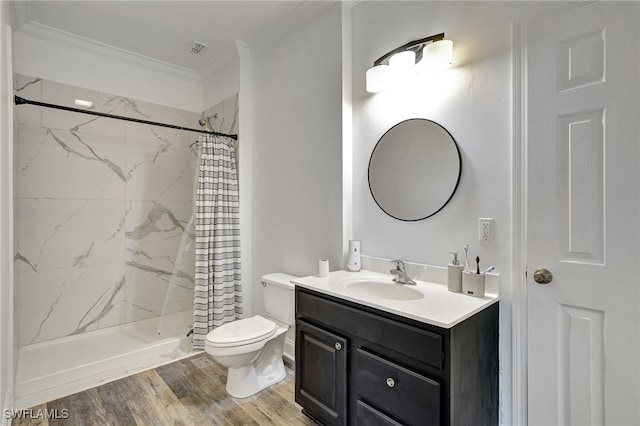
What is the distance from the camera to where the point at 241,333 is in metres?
2.04

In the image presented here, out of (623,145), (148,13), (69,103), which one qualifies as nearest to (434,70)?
(623,145)

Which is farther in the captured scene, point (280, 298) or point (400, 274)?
point (280, 298)

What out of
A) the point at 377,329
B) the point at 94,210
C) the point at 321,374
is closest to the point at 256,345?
the point at 321,374

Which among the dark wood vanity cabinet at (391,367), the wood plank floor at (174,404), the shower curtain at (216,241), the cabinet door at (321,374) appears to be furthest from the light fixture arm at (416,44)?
the wood plank floor at (174,404)

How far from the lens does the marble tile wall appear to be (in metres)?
2.69

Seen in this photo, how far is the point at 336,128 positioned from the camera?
2.22 metres

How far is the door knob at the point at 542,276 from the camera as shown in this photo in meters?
1.38

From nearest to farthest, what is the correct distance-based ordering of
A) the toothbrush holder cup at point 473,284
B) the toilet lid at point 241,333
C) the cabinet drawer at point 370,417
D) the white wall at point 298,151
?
the cabinet drawer at point 370,417 → the toothbrush holder cup at point 473,284 → the toilet lid at point 241,333 → the white wall at point 298,151

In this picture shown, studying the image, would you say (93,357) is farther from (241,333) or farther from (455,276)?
(455,276)

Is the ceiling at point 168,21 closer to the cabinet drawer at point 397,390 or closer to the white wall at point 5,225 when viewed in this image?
the white wall at point 5,225

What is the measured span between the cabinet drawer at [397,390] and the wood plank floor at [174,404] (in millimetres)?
605

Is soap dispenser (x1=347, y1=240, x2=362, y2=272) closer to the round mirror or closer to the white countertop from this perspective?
the white countertop

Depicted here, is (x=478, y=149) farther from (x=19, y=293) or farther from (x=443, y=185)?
(x=19, y=293)

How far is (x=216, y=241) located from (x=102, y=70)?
6.46 feet
